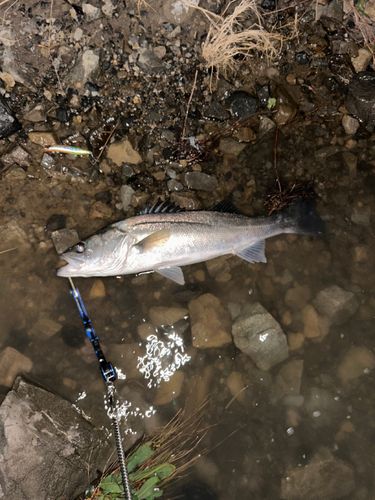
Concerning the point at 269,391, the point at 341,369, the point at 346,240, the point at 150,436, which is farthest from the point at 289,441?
the point at 346,240

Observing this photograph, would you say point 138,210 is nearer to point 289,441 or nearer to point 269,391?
point 269,391

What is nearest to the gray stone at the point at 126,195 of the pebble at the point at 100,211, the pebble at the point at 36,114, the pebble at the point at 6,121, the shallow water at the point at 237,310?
the pebble at the point at 100,211

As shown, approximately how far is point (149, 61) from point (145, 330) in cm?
372

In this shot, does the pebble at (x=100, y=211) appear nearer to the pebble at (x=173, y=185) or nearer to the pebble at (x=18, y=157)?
the pebble at (x=173, y=185)

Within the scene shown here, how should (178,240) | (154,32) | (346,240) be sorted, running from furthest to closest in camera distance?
(346,240) → (154,32) → (178,240)

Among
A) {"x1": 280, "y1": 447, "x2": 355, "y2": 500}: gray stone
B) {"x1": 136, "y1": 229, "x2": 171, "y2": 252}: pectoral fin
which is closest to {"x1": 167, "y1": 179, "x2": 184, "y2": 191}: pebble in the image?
{"x1": 136, "y1": 229, "x2": 171, "y2": 252}: pectoral fin

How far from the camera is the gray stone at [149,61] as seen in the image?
14.3 feet

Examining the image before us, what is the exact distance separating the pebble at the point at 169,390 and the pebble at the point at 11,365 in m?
1.77

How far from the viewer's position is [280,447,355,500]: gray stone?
170 inches

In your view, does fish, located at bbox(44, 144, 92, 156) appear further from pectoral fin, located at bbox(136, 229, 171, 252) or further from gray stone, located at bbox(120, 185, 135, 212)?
pectoral fin, located at bbox(136, 229, 171, 252)

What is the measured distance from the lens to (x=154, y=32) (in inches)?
172

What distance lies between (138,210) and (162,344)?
6.30 feet

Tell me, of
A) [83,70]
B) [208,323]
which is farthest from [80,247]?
[83,70]

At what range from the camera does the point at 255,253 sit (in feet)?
14.8
